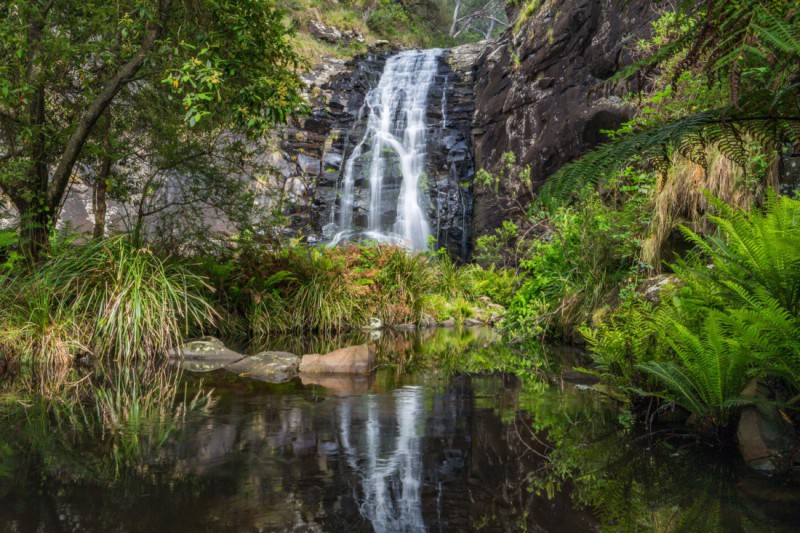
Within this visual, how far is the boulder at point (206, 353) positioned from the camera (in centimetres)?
578

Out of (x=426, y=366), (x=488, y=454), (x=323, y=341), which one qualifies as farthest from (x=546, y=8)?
(x=488, y=454)

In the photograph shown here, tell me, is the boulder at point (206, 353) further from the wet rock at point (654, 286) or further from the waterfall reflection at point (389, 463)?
the wet rock at point (654, 286)

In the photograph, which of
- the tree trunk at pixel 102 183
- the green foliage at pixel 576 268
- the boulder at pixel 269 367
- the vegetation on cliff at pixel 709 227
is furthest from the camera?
the tree trunk at pixel 102 183

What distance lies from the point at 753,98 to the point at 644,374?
1.97 metres

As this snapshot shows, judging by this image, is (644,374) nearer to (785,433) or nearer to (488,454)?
(785,433)

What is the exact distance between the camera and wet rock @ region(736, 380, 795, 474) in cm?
240

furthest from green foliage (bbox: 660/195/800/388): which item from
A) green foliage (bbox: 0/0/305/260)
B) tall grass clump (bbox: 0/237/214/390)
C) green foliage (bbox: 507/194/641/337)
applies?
tall grass clump (bbox: 0/237/214/390)

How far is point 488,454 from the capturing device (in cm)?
272

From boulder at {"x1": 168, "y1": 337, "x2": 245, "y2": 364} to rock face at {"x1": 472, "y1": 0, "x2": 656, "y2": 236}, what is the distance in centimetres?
886

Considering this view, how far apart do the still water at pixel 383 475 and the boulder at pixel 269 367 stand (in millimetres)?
1192

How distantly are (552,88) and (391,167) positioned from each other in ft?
18.7

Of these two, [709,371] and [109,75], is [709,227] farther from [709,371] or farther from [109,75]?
[109,75]

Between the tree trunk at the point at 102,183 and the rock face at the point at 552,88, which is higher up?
the rock face at the point at 552,88

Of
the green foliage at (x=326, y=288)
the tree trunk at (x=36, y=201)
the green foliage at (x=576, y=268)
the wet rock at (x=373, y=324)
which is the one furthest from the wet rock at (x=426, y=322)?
the tree trunk at (x=36, y=201)
